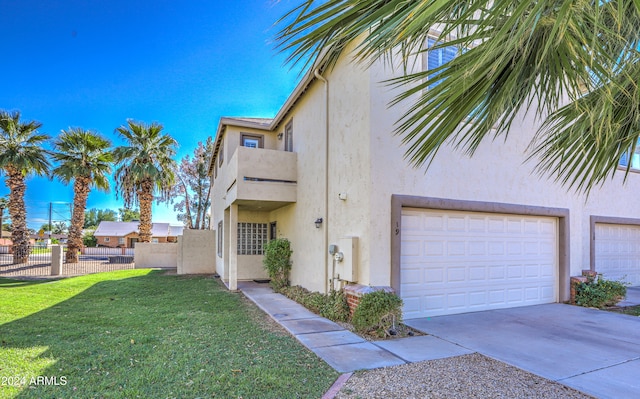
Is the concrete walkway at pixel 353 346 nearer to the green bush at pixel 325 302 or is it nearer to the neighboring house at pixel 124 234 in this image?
the green bush at pixel 325 302

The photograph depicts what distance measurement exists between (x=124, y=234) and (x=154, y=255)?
31475 millimetres

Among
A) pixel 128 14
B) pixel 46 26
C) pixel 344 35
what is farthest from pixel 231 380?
pixel 46 26

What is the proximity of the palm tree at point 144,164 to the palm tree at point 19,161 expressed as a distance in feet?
13.1

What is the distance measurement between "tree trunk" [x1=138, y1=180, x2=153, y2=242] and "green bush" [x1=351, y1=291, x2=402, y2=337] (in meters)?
18.3

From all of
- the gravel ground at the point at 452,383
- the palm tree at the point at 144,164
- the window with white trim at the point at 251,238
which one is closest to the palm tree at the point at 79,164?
the palm tree at the point at 144,164

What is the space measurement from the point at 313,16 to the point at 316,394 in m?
3.82

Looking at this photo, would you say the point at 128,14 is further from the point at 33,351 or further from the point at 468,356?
the point at 468,356

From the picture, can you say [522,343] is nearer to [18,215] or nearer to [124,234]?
[18,215]

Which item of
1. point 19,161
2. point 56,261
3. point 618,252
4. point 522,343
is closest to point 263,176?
point 522,343

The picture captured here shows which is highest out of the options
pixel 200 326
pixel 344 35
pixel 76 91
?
pixel 76 91

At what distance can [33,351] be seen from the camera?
5.48m

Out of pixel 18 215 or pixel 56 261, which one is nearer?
pixel 56 261

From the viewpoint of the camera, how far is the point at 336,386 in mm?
4246

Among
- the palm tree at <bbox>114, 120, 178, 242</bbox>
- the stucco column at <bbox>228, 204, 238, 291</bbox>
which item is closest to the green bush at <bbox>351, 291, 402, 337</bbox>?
the stucco column at <bbox>228, 204, 238, 291</bbox>
